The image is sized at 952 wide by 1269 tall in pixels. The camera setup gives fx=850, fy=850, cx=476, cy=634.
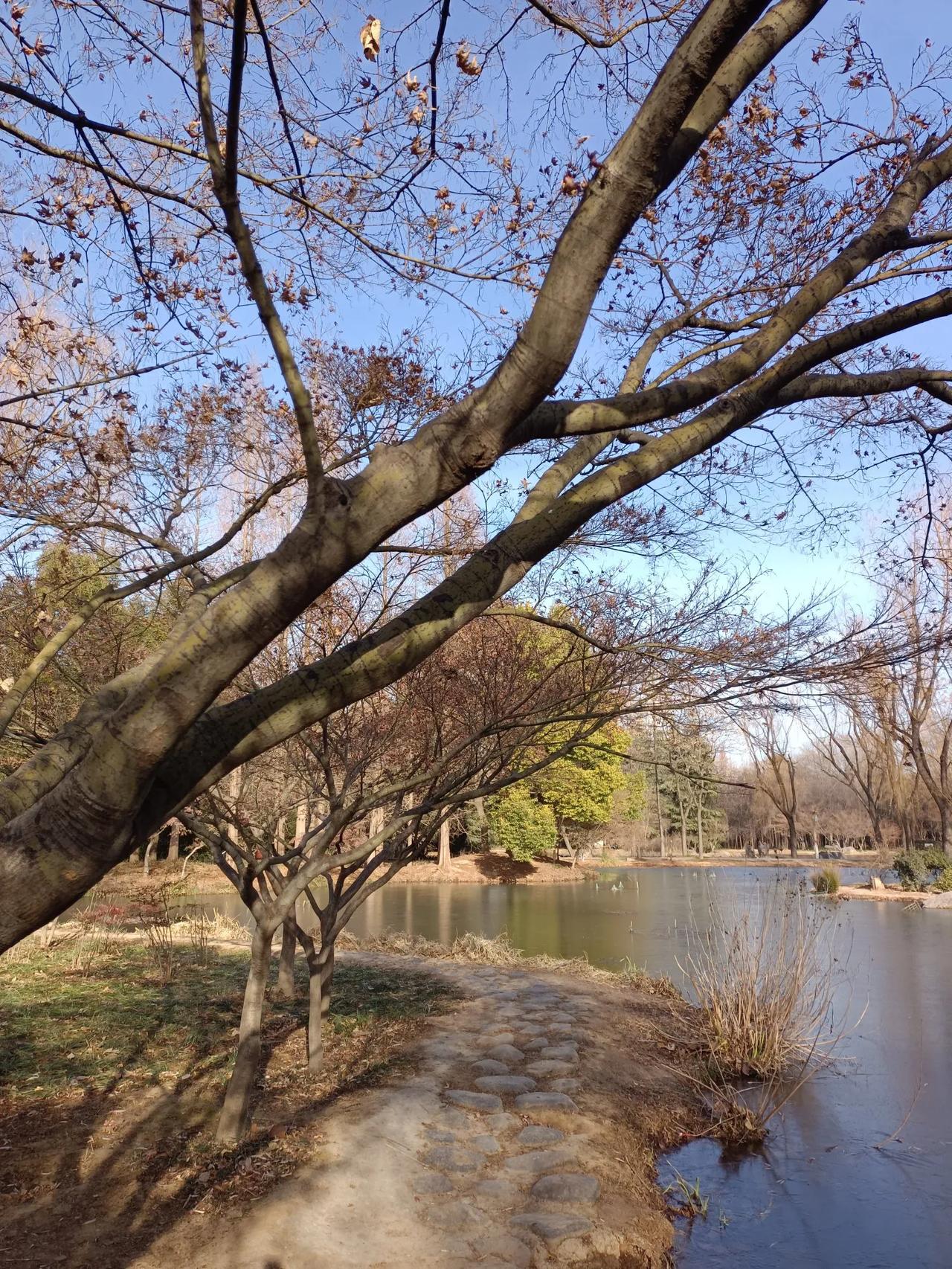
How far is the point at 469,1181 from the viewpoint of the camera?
11.9 feet

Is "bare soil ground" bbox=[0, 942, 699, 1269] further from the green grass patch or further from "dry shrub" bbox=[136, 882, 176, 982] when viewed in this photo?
"dry shrub" bbox=[136, 882, 176, 982]

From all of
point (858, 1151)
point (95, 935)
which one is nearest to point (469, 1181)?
point (858, 1151)

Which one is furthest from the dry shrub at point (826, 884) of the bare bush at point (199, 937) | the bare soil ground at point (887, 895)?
the bare bush at point (199, 937)

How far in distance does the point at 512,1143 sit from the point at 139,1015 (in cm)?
317

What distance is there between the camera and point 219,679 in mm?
1721

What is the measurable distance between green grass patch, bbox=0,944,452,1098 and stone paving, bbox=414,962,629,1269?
86 cm

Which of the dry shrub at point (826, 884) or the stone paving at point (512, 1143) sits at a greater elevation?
the dry shrub at point (826, 884)

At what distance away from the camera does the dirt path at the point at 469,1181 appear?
2.99 m

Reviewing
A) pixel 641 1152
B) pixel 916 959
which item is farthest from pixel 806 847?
pixel 641 1152

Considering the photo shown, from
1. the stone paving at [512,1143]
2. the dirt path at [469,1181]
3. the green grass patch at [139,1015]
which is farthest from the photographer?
the green grass patch at [139,1015]

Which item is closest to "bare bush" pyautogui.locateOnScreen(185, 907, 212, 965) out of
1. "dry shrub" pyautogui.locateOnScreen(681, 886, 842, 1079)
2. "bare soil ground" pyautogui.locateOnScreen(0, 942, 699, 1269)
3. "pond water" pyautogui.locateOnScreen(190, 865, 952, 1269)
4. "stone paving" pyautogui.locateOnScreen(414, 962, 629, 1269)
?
"bare soil ground" pyautogui.locateOnScreen(0, 942, 699, 1269)

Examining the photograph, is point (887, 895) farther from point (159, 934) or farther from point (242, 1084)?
point (242, 1084)

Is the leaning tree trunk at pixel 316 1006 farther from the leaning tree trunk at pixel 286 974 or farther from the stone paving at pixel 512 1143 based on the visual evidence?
the leaning tree trunk at pixel 286 974

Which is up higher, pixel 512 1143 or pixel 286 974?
pixel 286 974
